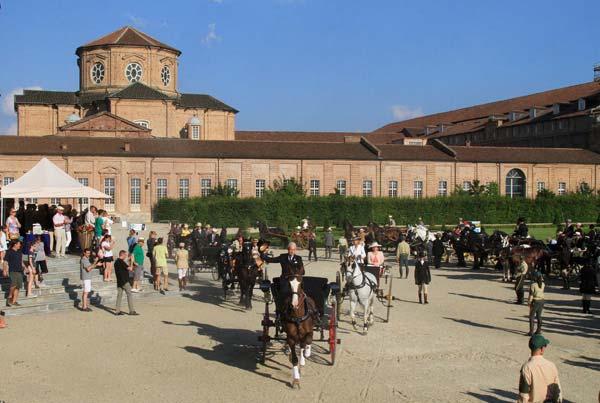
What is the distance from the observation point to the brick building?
2226 inches

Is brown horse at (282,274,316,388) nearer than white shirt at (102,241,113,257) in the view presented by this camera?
Yes

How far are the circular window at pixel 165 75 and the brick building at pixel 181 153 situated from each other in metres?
0.15

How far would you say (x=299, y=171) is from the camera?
6012 centimetres

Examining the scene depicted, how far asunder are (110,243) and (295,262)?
1104 cm

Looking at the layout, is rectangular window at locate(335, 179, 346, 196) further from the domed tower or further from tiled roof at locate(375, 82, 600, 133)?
tiled roof at locate(375, 82, 600, 133)

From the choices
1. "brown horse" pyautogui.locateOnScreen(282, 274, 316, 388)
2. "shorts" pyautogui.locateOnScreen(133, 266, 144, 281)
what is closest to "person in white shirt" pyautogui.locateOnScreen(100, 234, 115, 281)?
"shorts" pyautogui.locateOnScreen(133, 266, 144, 281)

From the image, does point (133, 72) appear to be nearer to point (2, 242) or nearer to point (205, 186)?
point (205, 186)

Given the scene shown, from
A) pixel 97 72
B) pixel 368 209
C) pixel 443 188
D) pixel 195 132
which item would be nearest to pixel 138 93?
pixel 97 72

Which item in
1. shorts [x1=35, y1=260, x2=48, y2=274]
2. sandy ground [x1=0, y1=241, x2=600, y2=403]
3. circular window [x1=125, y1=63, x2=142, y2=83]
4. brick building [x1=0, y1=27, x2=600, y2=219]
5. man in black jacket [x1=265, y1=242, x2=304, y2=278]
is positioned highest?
circular window [x1=125, y1=63, x2=142, y2=83]

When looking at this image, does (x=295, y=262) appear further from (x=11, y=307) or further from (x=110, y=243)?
(x=110, y=243)

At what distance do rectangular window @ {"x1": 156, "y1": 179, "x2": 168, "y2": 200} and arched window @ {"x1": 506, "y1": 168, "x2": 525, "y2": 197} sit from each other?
31050 mm

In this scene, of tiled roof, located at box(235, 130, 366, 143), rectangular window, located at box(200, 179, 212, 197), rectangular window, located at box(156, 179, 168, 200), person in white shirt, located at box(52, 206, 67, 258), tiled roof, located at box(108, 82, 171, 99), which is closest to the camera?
person in white shirt, located at box(52, 206, 67, 258)

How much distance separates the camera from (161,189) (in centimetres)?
5759

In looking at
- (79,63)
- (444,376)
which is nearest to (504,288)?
(444,376)
